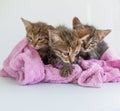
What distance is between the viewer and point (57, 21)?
4.28ft

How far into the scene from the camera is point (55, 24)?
1.28 meters

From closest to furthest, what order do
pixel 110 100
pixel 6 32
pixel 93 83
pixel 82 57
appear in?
pixel 110 100, pixel 93 83, pixel 82 57, pixel 6 32

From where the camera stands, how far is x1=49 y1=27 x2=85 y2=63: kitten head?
29.9 inches

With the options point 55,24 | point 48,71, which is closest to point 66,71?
point 48,71

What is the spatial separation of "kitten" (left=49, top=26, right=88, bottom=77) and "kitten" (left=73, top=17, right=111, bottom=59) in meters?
→ 0.06

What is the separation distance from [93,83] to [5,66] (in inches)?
11.5

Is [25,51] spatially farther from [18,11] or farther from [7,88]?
[18,11]

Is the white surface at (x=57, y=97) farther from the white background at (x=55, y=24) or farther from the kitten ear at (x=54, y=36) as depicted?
the kitten ear at (x=54, y=36)

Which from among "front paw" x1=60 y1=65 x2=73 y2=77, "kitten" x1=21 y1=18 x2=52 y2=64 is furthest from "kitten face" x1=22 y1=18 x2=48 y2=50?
"front paw" x1=60 y1=65 x2=73 y2=77

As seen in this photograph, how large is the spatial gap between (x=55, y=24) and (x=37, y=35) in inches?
17.4

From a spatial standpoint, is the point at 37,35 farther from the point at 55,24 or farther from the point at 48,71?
the point at 55,24

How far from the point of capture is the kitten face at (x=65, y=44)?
760 millimetres

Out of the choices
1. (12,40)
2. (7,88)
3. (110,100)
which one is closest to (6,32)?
(12,40)

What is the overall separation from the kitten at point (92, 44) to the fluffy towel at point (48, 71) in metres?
0.04
